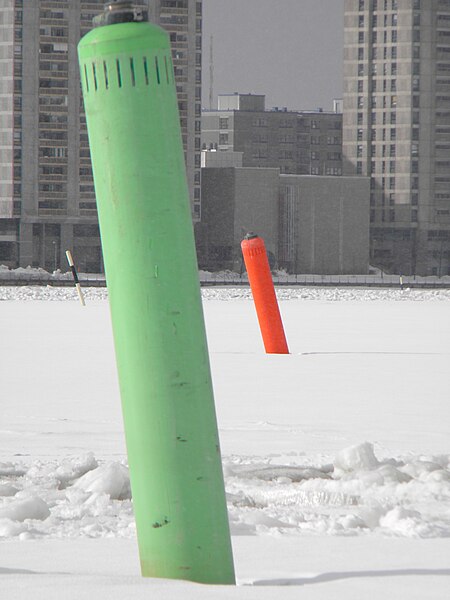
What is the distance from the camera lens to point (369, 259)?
14162 centimetres

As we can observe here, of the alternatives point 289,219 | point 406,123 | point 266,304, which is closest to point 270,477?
point 266,304

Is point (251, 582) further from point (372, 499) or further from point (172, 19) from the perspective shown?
point (172, 19)

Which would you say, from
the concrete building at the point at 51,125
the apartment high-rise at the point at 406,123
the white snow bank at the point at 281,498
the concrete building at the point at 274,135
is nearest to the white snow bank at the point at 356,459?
the white snow bank at the point at 281,498

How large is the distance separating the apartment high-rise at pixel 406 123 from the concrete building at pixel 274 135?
22769 mm

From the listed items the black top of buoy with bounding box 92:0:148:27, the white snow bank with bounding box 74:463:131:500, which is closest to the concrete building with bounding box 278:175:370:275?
the white snow bank with bounding box 74:463:131:500

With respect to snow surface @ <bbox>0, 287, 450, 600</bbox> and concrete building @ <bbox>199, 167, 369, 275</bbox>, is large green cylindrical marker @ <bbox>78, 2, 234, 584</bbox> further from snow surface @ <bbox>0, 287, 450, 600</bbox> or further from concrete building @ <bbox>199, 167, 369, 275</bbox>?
concrete building @ <bbox>199, 167, 369, 275</bbox>

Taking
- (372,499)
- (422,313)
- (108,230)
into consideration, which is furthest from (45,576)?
(422,313)

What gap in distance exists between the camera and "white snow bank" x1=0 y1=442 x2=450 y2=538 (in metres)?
4.59

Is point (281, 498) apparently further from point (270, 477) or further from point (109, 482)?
point (109, 482)

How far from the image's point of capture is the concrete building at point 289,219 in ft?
412

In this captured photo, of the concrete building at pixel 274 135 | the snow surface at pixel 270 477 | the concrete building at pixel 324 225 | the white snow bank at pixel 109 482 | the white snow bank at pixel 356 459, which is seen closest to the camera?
the snow surface at pixel 270 477

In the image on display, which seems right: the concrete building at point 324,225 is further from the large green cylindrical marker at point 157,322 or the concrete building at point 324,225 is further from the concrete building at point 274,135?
the large green cylindrical marker at point 157,322

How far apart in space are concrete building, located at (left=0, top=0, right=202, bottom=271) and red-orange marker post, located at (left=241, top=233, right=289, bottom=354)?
10073cm

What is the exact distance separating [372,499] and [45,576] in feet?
6.98
